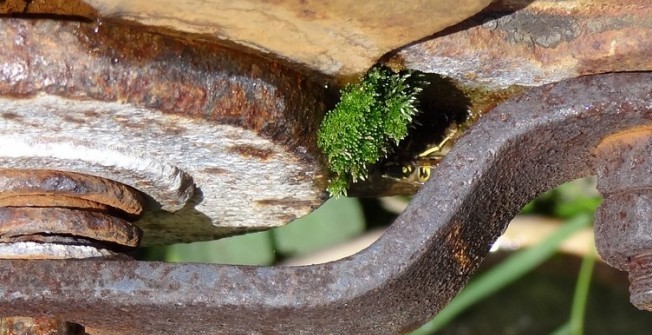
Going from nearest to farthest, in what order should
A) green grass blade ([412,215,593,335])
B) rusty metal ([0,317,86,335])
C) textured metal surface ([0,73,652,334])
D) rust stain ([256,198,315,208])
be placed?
textured metal surface ([0,73,652,334])
rusty metal ([0,317,86,335])
rust stain ([256,198,315,208])
green grass blade ([412,215,593,335])

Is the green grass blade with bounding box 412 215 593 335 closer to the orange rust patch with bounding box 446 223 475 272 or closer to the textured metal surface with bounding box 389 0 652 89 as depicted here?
the orange rust patch with bounding box 446 223 475 272

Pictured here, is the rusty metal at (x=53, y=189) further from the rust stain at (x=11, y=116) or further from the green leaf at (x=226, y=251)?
the green leaf at (x=226, y=251)

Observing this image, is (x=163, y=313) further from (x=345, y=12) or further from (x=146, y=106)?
(x=345, y=12)

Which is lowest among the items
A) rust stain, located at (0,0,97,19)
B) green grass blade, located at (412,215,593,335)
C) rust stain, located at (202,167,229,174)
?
green grass blade, located at (412,215,593,335)

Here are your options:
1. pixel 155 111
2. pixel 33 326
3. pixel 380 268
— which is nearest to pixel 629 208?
pixel 380 268

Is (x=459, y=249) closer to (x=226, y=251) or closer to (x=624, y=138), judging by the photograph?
(x=624, y=138)

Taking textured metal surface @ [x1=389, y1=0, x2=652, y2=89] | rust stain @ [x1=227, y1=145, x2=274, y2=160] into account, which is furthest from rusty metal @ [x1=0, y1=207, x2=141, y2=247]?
textured metal surface @ [x1=389, y1=0, x2=652, y2=89]

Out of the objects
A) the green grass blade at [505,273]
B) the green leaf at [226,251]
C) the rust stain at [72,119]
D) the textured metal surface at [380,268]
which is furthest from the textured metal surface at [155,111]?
the green leaf at [226,251]
